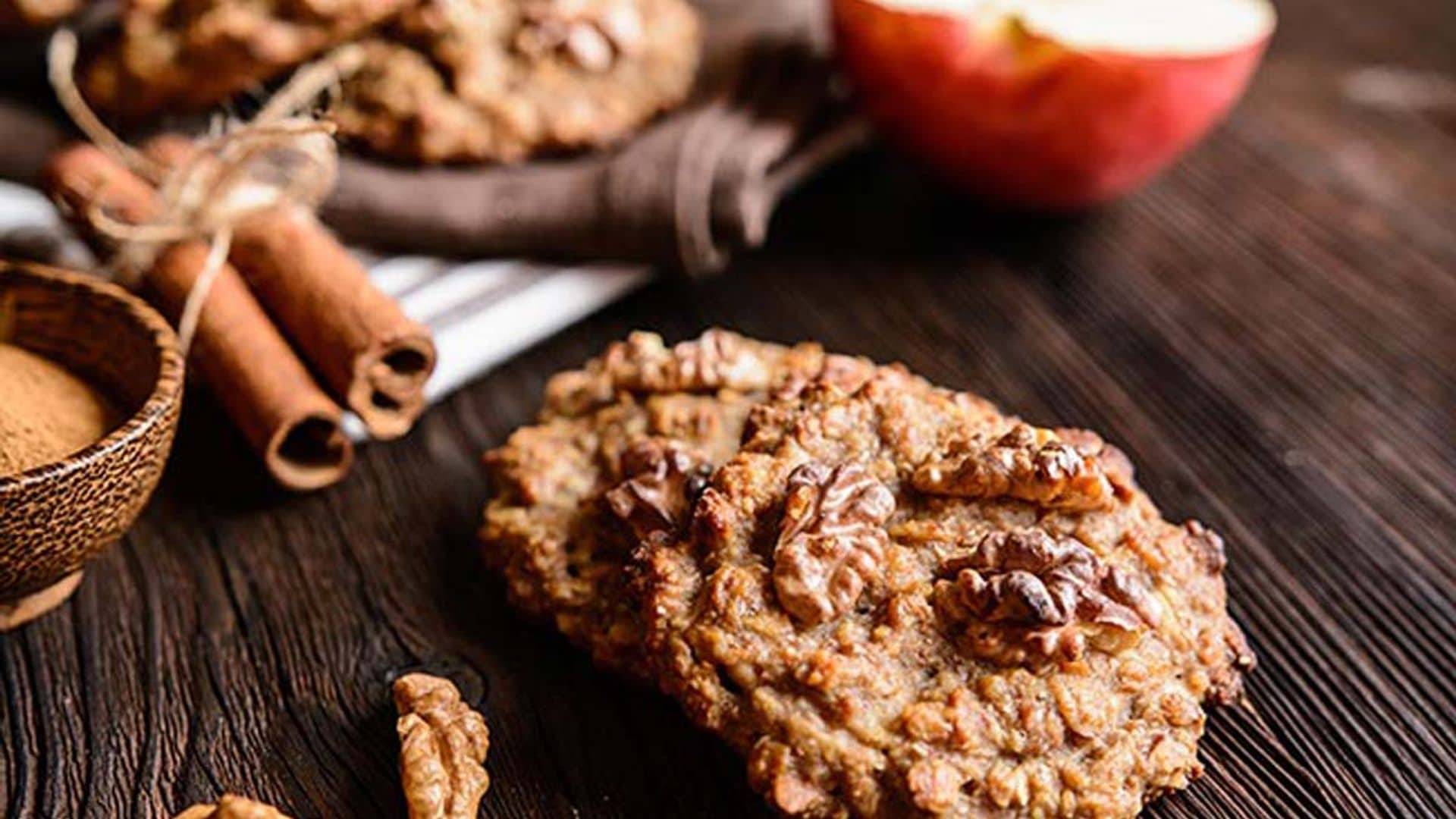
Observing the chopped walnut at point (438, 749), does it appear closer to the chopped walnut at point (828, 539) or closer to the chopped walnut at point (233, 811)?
the chopped walnut at point (233, 811)

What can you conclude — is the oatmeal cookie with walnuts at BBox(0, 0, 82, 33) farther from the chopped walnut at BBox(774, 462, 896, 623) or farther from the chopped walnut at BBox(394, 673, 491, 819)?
the chopped walnut at BBox(774, 462, 896, 623)

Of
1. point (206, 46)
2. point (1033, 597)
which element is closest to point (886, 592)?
point (1033, 597)

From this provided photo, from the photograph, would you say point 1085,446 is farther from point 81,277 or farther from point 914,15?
point 81,277

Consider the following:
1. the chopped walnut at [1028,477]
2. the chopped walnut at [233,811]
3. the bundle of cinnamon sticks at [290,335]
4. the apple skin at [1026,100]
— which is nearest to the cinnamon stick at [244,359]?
the bundle of cinnamon sticks at [290,335]

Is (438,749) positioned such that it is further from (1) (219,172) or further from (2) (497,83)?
(2) (497,83)

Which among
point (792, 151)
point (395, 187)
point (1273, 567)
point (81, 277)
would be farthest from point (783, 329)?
point (81, 277)
